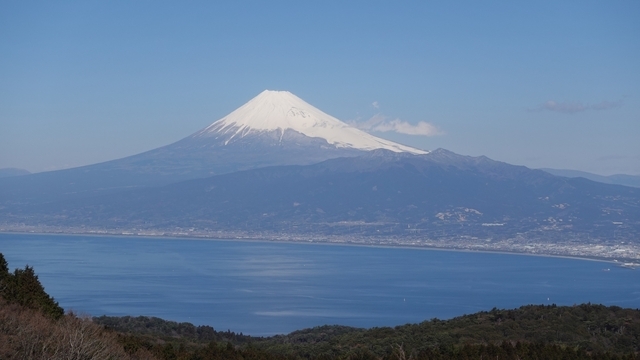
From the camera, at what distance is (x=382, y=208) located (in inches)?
5025

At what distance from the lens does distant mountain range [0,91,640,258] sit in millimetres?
116812

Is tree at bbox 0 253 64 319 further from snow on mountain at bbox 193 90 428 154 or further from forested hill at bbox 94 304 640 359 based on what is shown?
snow on mountain at bbox 193 90 428 154

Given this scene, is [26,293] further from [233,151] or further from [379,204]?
[233,151]

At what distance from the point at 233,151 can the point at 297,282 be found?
357ft

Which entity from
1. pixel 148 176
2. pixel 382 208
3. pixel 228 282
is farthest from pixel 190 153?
pixel 228 282

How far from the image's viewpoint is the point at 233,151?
168250mm

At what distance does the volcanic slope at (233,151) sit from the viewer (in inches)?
6230

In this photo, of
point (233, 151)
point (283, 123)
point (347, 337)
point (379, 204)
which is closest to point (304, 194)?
point (379, 204)

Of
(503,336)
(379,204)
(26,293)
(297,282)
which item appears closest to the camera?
(26,293)

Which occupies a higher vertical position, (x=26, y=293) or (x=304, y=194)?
(x=304, y=194)

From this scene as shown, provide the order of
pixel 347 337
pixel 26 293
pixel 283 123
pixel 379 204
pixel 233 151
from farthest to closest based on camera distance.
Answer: pixel 283 123
pixel 233 151
pixel 379 204
pixel 347 337
pixel 26 293

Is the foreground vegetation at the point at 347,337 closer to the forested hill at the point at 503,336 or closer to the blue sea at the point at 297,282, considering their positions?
the forested hill at the point at 503,336

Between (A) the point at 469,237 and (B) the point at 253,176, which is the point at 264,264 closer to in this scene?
(A) the point at 469,237

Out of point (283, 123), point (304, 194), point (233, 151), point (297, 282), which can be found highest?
point (283, 123)
